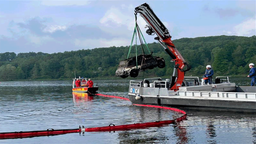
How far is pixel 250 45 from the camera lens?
574ft

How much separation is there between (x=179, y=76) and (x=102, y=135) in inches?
506

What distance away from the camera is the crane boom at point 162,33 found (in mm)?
29812

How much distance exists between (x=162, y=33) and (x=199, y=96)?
6.46 metres

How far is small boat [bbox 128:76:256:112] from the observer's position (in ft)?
78.8

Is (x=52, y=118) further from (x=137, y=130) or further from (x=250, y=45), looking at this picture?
(x=250, y=45)

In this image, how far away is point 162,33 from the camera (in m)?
30.3

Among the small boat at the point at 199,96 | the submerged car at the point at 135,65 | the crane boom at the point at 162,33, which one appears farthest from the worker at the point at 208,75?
the submerged car at the point at 135,65

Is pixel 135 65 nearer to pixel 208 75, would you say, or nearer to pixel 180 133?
pixel 208 75

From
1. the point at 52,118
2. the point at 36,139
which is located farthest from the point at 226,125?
the point at 52,118

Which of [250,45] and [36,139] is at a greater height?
[250,45]

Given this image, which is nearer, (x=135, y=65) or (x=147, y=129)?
(x=147, y=129)

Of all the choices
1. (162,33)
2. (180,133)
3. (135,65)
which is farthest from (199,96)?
(180,133)

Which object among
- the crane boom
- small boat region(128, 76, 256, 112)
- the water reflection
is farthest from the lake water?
the crane boom

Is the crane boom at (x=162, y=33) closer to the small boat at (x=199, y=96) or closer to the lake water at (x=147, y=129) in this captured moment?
the small boat at (x=199, y=96)
